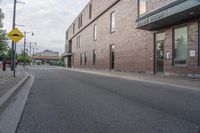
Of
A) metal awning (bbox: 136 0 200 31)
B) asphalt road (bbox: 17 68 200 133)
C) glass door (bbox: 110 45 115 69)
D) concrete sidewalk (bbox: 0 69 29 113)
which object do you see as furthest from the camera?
glass door (bbox: 110 45 115 69)

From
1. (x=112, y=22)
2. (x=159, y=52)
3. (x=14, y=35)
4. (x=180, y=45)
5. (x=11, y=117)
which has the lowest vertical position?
(x=11, y=117)

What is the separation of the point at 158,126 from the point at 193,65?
12184mm

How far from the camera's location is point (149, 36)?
2159cm

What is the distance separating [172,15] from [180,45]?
9.37ft

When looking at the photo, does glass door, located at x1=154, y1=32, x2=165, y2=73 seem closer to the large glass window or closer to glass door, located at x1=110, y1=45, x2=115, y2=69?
glass door, located at x1=110, y1=45, x2=115, y2=69

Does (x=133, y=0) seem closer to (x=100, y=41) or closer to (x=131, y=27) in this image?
(x=131, y=27)

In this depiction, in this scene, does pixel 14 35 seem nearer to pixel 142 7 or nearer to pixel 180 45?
pixel 142 7

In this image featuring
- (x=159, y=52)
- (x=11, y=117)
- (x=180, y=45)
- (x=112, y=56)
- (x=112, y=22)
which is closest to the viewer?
(x=11, y=117)

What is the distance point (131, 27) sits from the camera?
25375 millimetres

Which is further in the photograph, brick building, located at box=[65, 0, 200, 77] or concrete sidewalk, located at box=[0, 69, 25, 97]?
brick building, located at box=[65, 0, 200, 77]

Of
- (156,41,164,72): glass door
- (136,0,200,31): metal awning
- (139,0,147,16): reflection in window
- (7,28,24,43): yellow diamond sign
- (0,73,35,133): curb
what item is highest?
(139,0,147,16): reflection in window

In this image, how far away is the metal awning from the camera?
14.2 metres

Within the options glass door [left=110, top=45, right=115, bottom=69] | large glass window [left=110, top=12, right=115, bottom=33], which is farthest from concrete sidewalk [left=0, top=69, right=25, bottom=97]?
large glass window [left=110, top=12, right=115, bottom=33]

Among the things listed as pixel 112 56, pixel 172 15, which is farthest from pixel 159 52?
pixel 112 56
